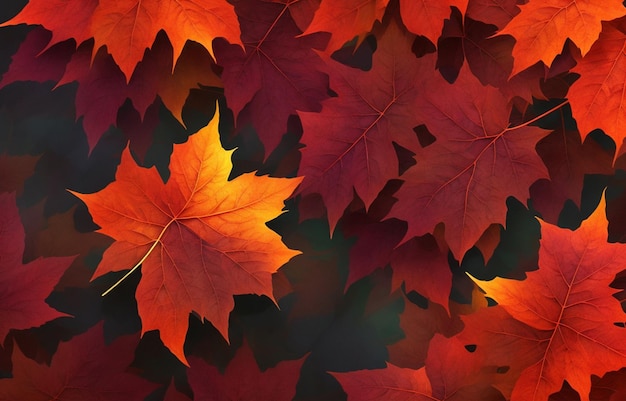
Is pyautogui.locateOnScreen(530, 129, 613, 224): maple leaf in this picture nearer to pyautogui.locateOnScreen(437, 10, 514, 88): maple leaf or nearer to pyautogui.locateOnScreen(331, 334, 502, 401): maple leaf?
pyautogui.locateOnScreen(437, 10, 514, 88): maple leaf

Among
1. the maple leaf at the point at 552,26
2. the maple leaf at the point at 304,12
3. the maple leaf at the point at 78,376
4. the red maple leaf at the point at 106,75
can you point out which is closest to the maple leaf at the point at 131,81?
the red maple leaf at the point at 106,75

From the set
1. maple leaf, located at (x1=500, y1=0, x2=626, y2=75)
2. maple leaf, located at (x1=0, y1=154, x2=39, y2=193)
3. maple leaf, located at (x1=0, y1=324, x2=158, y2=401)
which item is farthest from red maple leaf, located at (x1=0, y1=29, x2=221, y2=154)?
maple leaf, located at (x1=500, y1=0, x2=626, y2=75)

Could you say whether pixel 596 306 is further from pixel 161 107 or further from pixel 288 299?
pixel 161 107

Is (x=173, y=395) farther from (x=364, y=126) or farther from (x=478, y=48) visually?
(x=478, y=48)

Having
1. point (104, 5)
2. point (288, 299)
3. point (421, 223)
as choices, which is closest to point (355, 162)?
point (421, 223)

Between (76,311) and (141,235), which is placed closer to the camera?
(141,235)

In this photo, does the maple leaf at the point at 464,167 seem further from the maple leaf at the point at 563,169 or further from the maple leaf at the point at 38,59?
the maple leaf at the point at 38,59
